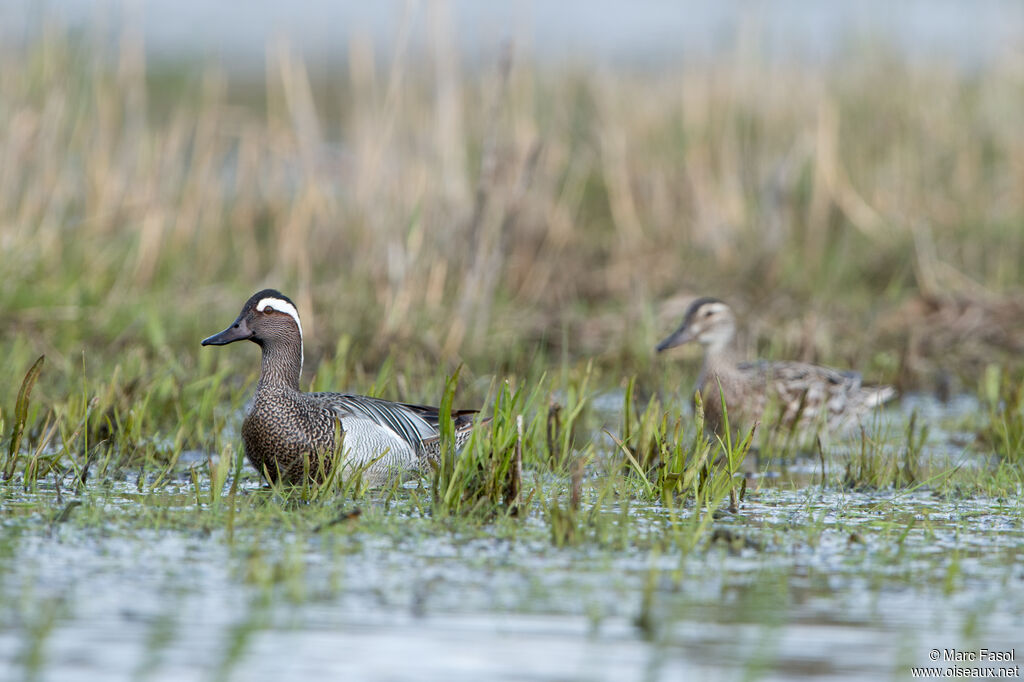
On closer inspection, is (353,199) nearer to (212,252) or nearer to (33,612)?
(212,252)

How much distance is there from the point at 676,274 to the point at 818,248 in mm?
1372

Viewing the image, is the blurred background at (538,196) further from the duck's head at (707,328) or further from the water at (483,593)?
the water at (483,593)

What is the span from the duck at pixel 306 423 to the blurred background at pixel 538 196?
804 mm

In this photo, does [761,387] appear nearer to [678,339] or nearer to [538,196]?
[678,339]

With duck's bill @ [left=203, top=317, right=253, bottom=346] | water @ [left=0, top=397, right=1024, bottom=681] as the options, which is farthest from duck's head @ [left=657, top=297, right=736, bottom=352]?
water @ [left=0, top=397, right=1024, bottom=681]

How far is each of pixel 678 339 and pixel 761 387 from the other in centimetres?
65

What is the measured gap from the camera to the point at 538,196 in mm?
11969

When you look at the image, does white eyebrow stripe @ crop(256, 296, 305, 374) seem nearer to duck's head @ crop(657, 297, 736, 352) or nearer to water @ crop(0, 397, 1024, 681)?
water @ crop(0, 397, 1024, 681)

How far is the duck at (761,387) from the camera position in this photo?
8.15 meters

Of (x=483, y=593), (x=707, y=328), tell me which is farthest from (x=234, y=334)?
(x=707, y=328)

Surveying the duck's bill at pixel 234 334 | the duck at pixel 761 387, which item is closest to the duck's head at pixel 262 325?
the duck's bill at pixel 234 334

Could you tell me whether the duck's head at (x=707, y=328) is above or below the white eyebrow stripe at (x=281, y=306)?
above

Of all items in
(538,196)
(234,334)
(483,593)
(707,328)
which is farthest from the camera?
(538,196)

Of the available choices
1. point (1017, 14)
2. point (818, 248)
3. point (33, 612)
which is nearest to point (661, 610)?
point (33, 612)
